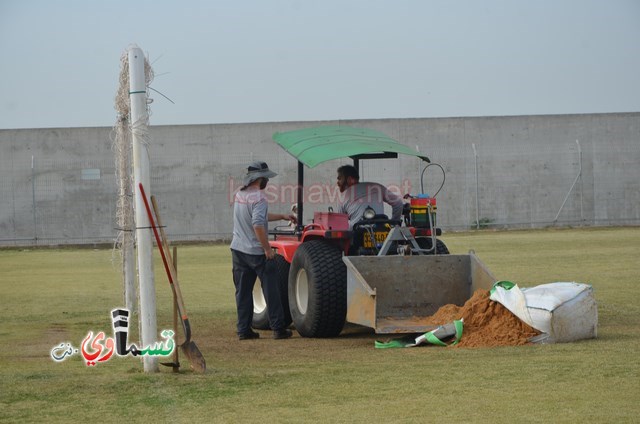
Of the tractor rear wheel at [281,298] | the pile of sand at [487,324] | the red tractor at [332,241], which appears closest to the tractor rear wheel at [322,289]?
the red tractor at [332,241]

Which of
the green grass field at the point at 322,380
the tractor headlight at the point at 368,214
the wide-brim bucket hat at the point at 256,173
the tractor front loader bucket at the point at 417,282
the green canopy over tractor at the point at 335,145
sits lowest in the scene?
the green grass field at the point at 322,380

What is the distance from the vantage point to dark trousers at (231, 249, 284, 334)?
1178 cm

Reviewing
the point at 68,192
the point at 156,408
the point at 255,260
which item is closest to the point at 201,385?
the point at 156,408

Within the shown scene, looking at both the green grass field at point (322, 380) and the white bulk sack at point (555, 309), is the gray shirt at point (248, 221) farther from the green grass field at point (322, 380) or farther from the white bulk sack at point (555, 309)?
the white bulk sack at point (555, 309)

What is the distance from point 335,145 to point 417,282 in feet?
5.45

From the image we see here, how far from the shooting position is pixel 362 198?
12.1 m

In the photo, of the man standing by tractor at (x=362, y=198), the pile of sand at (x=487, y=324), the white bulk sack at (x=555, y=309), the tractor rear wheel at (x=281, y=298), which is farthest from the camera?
the tractor rear wheel at (x=281, y=298)

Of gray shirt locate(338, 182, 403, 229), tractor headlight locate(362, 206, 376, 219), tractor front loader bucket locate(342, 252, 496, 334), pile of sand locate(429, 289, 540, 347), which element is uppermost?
gray shirt locate(338, 182, 403, 229)

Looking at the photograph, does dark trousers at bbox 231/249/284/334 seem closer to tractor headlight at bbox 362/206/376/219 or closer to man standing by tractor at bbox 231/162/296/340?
man standing by tractor at bbox 231/162/296/340

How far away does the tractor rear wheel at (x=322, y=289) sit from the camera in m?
11.2

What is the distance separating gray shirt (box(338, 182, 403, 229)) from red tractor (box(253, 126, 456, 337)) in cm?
16

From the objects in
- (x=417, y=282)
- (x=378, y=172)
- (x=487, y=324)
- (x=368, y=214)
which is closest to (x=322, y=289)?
(x=417, y=282)

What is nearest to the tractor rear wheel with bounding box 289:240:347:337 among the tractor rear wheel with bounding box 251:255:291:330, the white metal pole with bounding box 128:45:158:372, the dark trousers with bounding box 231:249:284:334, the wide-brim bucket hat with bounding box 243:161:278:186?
the dark trousers with bounding box 231:249:284:334

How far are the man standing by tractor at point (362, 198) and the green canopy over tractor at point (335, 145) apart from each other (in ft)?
1.16
